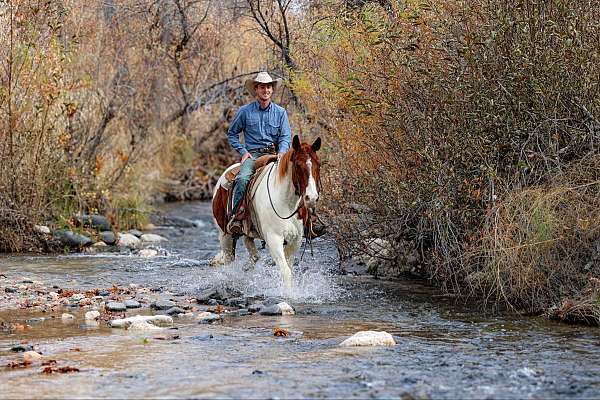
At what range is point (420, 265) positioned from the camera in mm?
12641

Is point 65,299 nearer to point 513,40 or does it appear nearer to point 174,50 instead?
point 513,40

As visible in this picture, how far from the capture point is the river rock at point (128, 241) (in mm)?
17859

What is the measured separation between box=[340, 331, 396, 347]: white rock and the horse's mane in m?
2.94

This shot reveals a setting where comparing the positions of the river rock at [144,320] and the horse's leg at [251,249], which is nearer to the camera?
the river rock at [144,320]

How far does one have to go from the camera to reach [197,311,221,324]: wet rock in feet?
31.4

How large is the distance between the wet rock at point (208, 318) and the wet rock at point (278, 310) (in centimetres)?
51

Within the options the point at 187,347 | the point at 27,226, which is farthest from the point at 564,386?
the point at 27,226

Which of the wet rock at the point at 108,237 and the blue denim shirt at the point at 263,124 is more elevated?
the blue denim shirt at the point at 263,124

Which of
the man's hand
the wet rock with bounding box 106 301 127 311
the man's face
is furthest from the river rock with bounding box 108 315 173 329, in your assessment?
the man's face

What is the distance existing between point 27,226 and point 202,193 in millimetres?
10712

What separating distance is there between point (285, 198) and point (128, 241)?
7720 millimetres

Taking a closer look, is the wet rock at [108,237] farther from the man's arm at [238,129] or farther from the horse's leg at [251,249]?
the man's arm at [238,129]

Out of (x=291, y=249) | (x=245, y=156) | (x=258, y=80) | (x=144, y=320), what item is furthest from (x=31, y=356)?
(x=258, y=80)

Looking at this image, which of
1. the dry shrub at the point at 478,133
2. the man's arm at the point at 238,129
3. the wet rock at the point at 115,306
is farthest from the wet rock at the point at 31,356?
the man's arm at the point at 238,129
